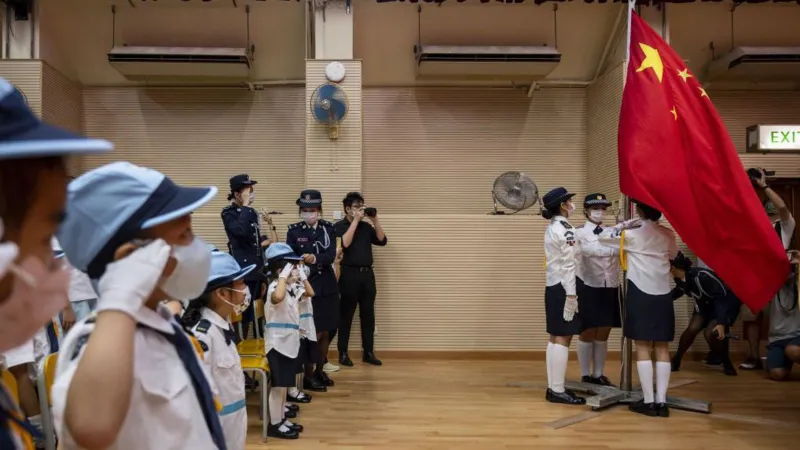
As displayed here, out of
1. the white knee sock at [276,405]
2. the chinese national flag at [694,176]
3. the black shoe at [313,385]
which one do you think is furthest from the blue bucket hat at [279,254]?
the chinese national flag at [694,176]

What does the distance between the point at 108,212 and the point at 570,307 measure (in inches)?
165

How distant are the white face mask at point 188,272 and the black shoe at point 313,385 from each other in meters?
4.05

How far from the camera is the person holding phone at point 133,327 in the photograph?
3.08 ft

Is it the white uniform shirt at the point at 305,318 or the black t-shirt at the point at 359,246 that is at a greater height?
the black t-shirt at the point at 359,246

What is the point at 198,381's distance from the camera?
1.21 meters

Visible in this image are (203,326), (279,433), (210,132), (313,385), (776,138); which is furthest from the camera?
(210,132)

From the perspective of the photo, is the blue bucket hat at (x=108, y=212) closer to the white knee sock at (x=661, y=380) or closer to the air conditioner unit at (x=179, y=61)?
the white knee sock at (x=661, y=380)

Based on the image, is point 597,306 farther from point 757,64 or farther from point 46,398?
point 46,398

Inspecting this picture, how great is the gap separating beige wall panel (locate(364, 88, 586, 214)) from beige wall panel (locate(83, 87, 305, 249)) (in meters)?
1.05

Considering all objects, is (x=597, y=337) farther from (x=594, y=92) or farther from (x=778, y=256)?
(x=594, y=92)

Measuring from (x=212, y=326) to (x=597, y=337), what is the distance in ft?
13.1

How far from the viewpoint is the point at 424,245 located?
21.3 feet

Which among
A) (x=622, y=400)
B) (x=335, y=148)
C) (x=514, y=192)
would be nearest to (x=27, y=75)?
(x=335, y=148)

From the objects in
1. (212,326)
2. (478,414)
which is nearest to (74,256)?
(212,326)
